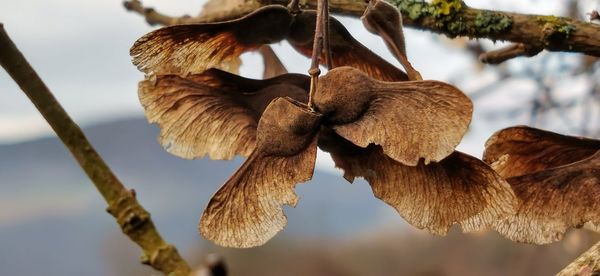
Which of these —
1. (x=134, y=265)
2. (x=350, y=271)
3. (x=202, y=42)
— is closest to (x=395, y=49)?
(x=202, y=42)

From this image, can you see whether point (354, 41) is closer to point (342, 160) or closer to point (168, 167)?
point (342, 160)

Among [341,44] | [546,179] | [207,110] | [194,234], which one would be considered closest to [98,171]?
[207,110]

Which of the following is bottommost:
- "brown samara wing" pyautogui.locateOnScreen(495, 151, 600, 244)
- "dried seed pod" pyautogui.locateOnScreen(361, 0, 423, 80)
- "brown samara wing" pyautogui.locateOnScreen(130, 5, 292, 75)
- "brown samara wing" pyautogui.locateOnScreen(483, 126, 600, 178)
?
"brown samara wing" pyautogui.locateOnScreen(495, 151, 600, 244)

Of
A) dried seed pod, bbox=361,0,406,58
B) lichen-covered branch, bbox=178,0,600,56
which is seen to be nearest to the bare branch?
lichen-covered branch, bbox=178,0,600,56

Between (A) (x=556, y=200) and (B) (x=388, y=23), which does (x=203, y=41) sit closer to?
(B) (x=388, y=23)

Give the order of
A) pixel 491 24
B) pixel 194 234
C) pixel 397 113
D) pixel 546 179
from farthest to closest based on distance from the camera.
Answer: pixel 194 234
pixel 491 24
pixel 546 179
pixel 397 113

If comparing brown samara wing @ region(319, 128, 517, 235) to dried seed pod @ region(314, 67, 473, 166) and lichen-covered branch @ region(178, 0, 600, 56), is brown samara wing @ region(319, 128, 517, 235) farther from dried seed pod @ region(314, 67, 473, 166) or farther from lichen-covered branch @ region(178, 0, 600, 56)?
lichen-covered branch @ region(178, 0, 600, 56)
